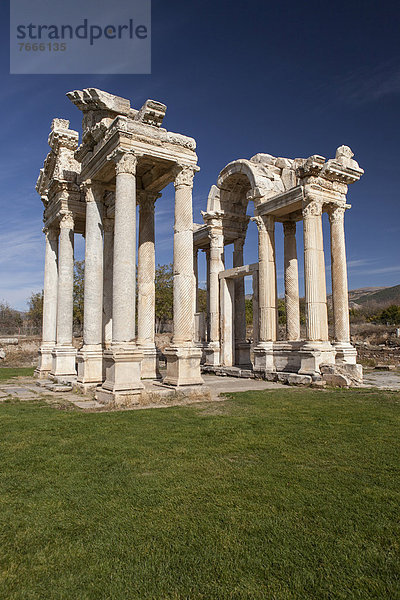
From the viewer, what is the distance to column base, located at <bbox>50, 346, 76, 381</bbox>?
14797mm

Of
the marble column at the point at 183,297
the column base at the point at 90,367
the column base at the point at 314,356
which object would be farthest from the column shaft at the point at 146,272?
the column base at the point at 314,356

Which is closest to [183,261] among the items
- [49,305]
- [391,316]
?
[49,305]

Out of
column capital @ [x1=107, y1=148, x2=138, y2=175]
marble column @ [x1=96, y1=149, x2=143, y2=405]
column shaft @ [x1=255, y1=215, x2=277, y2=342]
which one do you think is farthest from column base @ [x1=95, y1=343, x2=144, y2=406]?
column shaft @ [x1=255, y1=215, x2=277, y2=342]

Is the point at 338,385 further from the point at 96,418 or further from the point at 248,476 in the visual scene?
the point at 248,476

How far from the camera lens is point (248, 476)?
481 centimetres

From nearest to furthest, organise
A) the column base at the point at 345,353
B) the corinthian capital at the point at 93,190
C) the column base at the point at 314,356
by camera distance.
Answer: the corinthian capital at the point at 93,190
the column base at the point at 314,356
the column base at the point at 345,353

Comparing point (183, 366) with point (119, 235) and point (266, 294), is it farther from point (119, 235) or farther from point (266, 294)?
point (266, 294)

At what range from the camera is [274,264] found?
17.8m

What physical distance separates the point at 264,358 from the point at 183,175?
825 cm

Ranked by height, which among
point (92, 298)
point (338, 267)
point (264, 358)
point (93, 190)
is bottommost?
point (264, 358)

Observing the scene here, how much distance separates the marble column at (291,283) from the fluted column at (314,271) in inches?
93.0

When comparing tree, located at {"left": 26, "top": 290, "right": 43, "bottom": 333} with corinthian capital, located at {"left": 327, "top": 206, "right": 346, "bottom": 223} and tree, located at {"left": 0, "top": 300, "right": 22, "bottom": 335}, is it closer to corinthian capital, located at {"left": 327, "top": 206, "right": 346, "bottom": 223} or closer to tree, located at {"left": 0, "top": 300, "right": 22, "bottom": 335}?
tree, located at {"left": 0, "top": 300, "right": 22, "bottom": 335}

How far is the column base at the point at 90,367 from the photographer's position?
12.1 metres

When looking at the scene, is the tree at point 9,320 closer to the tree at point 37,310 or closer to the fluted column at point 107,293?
the tree at point 37,310
